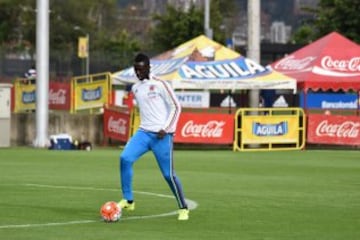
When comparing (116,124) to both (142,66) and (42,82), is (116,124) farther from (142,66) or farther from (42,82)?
(142,66)

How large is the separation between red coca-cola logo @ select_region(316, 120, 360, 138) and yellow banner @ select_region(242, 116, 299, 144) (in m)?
0.88

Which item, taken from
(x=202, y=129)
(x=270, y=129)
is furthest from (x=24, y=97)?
(x=270, y=129)

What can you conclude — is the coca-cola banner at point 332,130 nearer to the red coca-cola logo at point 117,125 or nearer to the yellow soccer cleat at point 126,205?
the red coca-cola logo at point 117,125

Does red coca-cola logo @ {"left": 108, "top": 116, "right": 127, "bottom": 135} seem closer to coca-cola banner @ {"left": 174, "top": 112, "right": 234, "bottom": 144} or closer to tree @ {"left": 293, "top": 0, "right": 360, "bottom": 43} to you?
coca-cola banner @ {"left": 174, "top": 112, "right": 234, "bottom": 144}

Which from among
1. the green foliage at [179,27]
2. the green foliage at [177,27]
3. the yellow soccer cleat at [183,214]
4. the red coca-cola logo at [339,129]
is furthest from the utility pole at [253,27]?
the green foliage at [177,27]

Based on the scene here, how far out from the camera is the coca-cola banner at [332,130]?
1336 inches

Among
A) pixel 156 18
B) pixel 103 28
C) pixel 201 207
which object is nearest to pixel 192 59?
pixel 201 207

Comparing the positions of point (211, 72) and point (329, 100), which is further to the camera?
point (329, 100)

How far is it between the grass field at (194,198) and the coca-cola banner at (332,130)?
5473 mm

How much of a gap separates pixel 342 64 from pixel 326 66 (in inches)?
21.7

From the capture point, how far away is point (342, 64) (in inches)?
1478

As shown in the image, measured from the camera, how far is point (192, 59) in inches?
1436

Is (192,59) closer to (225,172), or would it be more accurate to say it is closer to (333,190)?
(225,172)

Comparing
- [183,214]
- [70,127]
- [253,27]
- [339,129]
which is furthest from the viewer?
[70,127]
